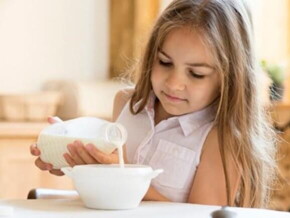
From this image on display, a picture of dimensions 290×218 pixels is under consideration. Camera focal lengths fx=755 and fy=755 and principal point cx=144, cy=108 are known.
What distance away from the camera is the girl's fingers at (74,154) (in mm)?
1433

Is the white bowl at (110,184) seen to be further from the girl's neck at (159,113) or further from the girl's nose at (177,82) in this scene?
the girl's neck at (159,113)

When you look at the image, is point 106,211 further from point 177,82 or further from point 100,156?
point 177,82

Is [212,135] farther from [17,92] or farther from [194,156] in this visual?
[17,92]

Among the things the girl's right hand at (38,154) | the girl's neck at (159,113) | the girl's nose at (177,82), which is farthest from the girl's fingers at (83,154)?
the girl's neck at (159,113)

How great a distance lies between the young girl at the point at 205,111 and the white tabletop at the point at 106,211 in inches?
6.9

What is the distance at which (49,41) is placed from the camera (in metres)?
3.47

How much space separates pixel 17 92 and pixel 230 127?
1.95m

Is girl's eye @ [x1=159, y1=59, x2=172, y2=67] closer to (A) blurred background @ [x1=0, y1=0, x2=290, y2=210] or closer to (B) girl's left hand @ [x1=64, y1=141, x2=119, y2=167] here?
(B) girl's left hand @ [x1=64, y1=141, x2=119, y2=167]

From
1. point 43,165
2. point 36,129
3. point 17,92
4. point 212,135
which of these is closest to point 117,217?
point 43,165

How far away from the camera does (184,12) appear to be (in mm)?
1652

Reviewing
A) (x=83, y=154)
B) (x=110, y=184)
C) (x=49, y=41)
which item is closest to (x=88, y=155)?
(x=83, y=154)

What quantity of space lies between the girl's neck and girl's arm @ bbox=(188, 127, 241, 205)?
6.5 inches

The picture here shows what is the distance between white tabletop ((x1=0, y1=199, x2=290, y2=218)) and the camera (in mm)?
1267

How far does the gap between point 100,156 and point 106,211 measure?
0.14 meters
